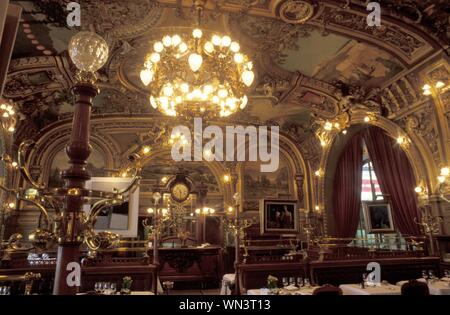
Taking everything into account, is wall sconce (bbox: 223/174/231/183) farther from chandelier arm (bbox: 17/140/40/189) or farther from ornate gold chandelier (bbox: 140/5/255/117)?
chandelier arm (bbox: 17/140/40/189)

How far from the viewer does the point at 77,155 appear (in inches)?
48.1

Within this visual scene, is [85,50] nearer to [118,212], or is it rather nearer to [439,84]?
[118,212]

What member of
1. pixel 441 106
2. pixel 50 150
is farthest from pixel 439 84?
pixel 50 150

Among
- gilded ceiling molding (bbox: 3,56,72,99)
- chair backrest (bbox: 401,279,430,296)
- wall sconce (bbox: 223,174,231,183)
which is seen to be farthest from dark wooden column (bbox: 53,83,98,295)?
wall sconce (bbox: 223,174,231,183)

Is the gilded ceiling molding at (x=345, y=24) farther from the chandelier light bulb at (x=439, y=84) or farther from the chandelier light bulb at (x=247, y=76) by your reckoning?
the chandelier light bulb at (x=247, y=76)

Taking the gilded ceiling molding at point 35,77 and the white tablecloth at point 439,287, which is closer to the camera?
the white tablecloth at point 439,287

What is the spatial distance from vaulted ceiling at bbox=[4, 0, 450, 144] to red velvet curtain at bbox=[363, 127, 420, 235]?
1922 millimetres

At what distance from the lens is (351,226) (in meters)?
11.5

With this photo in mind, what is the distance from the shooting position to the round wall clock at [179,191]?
1305 cm

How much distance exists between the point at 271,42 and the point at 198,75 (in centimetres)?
241

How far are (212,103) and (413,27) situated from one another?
169 inches

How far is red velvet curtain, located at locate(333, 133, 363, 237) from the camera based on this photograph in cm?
1149

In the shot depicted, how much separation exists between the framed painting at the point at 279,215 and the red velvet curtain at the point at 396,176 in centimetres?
373

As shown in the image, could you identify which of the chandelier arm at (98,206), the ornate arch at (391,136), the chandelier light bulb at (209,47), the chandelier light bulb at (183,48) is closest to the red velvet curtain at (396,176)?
the ornate arch at (391,136)
